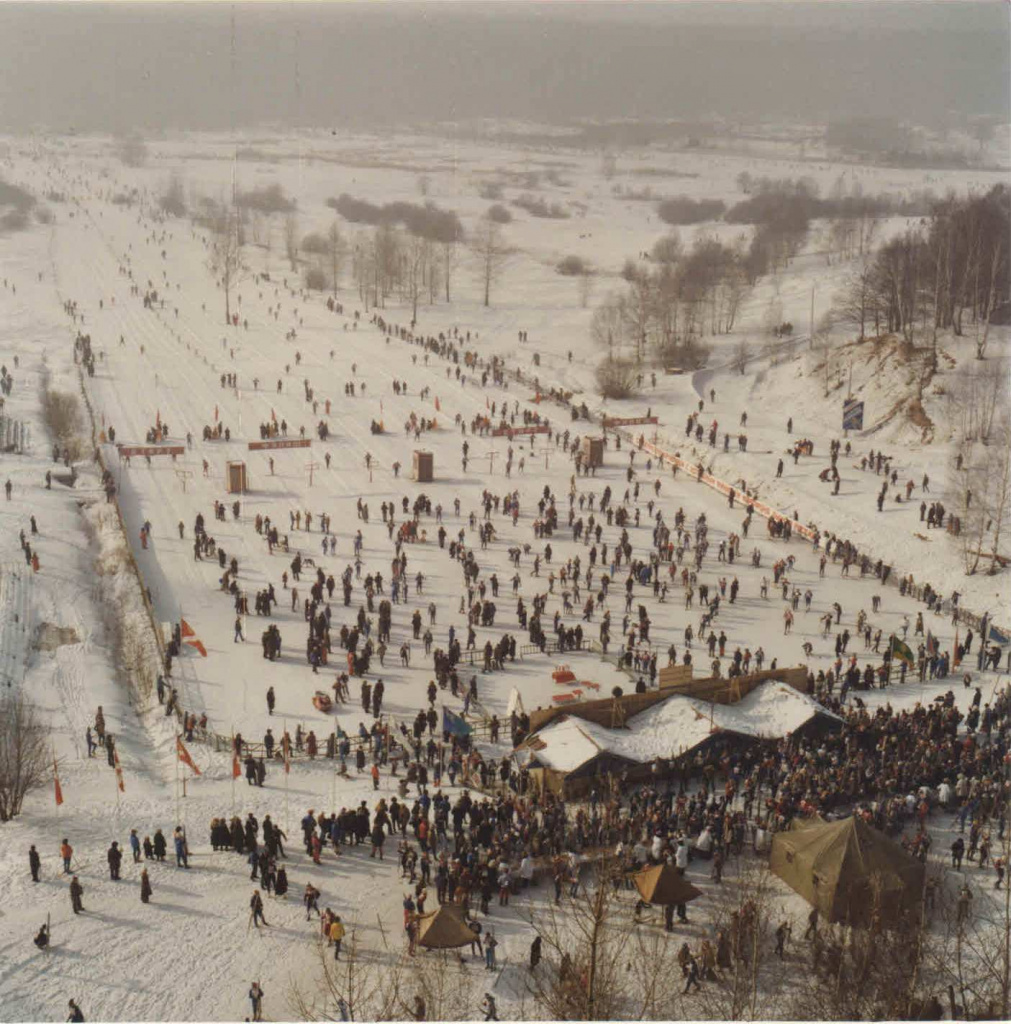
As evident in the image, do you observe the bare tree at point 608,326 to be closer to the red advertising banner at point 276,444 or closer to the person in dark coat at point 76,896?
the red advertising banner at point 276,444

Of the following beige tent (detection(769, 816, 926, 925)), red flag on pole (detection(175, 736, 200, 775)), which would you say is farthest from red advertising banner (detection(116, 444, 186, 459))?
beige tent (detection(769, 816, 926, 925))

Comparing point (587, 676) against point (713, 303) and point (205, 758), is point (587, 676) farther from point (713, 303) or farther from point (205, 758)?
point (713, 303)

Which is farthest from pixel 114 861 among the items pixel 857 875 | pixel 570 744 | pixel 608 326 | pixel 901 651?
pixel 608 326

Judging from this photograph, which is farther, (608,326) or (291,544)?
(608,326)

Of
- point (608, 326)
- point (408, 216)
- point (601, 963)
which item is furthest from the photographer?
point (408, 216)

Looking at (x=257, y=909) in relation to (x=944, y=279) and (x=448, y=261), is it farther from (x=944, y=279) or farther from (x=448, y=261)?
(x=448, y=261)

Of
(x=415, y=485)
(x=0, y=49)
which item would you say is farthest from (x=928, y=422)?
(x=0, y=49)

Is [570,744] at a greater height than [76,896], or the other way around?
[570,744]
